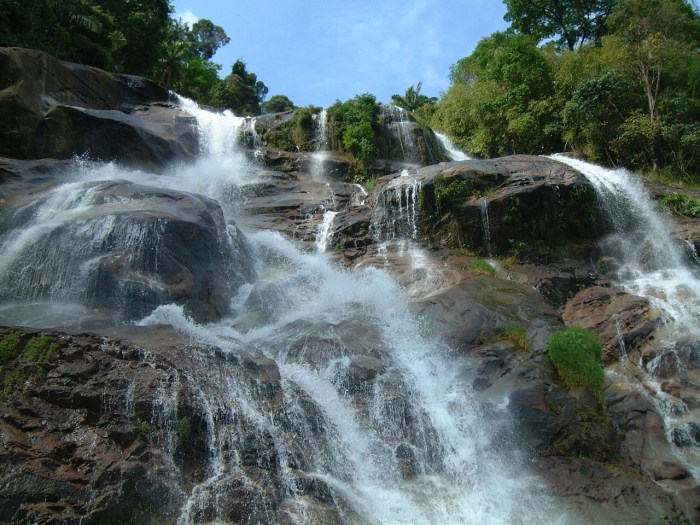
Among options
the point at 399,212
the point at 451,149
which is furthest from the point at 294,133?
the point at 399,212

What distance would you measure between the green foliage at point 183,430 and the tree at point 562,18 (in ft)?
107

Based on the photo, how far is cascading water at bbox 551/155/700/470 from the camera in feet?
34.2

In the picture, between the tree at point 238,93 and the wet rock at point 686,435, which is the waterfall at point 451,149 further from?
the tree at point 238,93

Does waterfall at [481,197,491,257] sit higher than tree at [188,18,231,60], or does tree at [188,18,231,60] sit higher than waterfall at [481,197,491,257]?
tree at [188,18,231,60]

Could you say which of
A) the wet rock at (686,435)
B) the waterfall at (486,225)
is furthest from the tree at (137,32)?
the wet rock at (686,435)

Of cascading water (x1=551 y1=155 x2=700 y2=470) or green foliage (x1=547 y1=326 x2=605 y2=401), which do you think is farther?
cascading water (x1=551 y1=155 x2=700 y2=470)

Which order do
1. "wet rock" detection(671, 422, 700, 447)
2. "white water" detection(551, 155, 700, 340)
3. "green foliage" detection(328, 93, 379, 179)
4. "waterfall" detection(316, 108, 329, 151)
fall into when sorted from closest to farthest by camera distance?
"wet rock" detection(671, 422, 700, 447), "white water" detection(551, 155, 700, 340), "green foliage" detection(328, 93, 379, 179), "waterfall" detection(316, 108, 329, 151)

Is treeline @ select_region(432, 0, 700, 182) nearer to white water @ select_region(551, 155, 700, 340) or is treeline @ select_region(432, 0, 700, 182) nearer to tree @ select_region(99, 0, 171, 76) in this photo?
white water @ select_region(551, 155, 700, 340)

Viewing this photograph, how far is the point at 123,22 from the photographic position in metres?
29.3

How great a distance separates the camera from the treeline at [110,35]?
21.8 m

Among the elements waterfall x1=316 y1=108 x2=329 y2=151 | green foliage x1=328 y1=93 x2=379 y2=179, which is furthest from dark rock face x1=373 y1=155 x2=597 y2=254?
waterfall x1=316 y1=108 x2=329 y2=151

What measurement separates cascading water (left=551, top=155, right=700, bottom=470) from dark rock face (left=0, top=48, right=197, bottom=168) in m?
15.3

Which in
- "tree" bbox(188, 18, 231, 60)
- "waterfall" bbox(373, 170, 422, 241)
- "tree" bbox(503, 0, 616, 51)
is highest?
"tree" bbox(188, 18, 231, 60)

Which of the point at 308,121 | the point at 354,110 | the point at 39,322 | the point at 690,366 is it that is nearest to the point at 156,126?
the point at 308,121
